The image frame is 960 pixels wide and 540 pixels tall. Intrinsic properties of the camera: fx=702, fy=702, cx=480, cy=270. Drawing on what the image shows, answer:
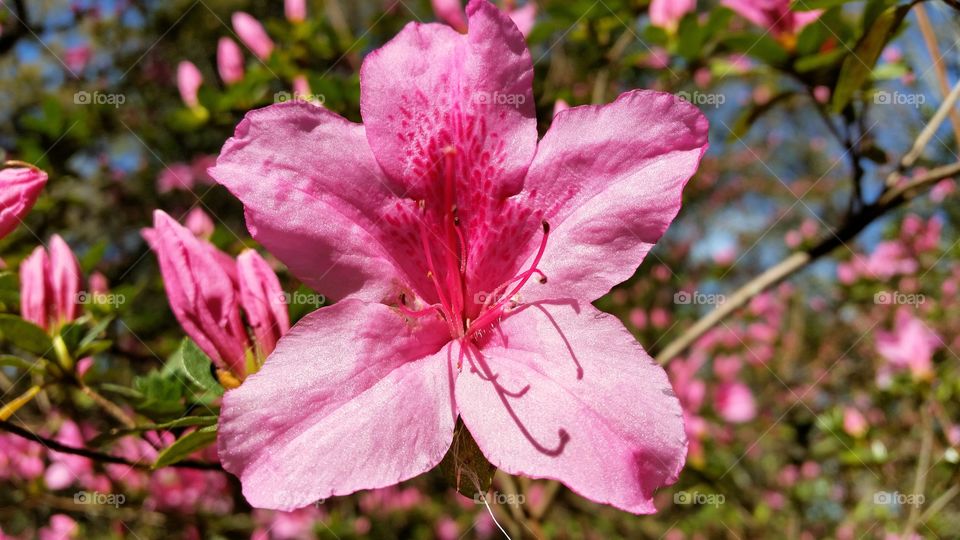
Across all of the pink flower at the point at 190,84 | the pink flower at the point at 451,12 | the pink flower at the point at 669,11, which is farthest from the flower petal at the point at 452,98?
the pink flower at the point at 190,84

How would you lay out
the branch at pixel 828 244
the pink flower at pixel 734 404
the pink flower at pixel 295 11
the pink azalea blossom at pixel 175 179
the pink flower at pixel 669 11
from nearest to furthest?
the branch at pixel 828 244, the pink flower at pixel 669 11, the pink flower at pixel 295 11, the pink azalea blossom at pixel 175 179, the pink flower at pixel 734 404

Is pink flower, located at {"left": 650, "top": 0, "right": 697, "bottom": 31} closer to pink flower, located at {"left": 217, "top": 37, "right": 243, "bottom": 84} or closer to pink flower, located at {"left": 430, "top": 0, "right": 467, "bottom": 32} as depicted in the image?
pink flower, located at {"left": 430, "top": 0, "right": 467, "bottom": 32}

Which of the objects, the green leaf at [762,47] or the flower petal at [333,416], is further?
the green leaf at [762,47]

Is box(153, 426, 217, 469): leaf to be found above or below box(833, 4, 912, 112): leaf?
below

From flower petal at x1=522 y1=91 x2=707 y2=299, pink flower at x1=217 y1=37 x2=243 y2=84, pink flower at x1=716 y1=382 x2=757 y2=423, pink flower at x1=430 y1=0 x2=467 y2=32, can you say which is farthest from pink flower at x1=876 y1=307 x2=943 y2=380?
pink flower at x1=217 y1=37 x2=243 y2=84

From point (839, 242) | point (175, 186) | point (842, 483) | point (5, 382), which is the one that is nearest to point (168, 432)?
point (5, 382)

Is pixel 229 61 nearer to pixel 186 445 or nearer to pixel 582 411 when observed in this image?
pixel 186 445

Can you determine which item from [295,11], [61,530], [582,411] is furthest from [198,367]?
[61,530]

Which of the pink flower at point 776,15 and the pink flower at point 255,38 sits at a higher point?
the pink flower at point 255,38

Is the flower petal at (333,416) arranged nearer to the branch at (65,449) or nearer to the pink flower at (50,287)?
the branch at (65,449)
